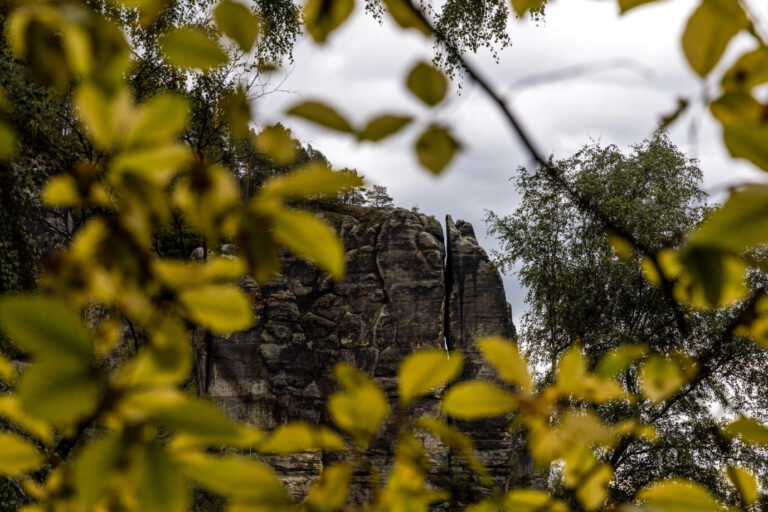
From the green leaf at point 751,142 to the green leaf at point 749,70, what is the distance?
103 mm

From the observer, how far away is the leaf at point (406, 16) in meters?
0.44

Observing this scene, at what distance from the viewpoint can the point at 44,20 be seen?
314 mm

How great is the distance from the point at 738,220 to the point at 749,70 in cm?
17

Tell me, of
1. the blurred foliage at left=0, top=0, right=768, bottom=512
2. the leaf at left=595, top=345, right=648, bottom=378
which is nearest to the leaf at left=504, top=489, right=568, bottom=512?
the blurred foliage at left=0, top=0, right=768, bottom=512

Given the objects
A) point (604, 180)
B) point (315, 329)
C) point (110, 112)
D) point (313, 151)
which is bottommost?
point (110, 112)

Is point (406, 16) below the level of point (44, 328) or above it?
above

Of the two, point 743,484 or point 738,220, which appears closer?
point 738,220

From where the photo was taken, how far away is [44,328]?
9.7 inches

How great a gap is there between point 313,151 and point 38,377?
2821cm

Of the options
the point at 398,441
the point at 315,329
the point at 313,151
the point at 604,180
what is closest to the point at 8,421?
the point at 398,441

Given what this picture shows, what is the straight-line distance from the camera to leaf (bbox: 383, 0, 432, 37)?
1.44 ft

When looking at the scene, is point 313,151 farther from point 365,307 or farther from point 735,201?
point 735,201

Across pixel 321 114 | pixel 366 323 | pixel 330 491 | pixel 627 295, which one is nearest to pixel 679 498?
pixel 330 491

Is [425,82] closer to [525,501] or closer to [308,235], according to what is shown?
[308,235]
